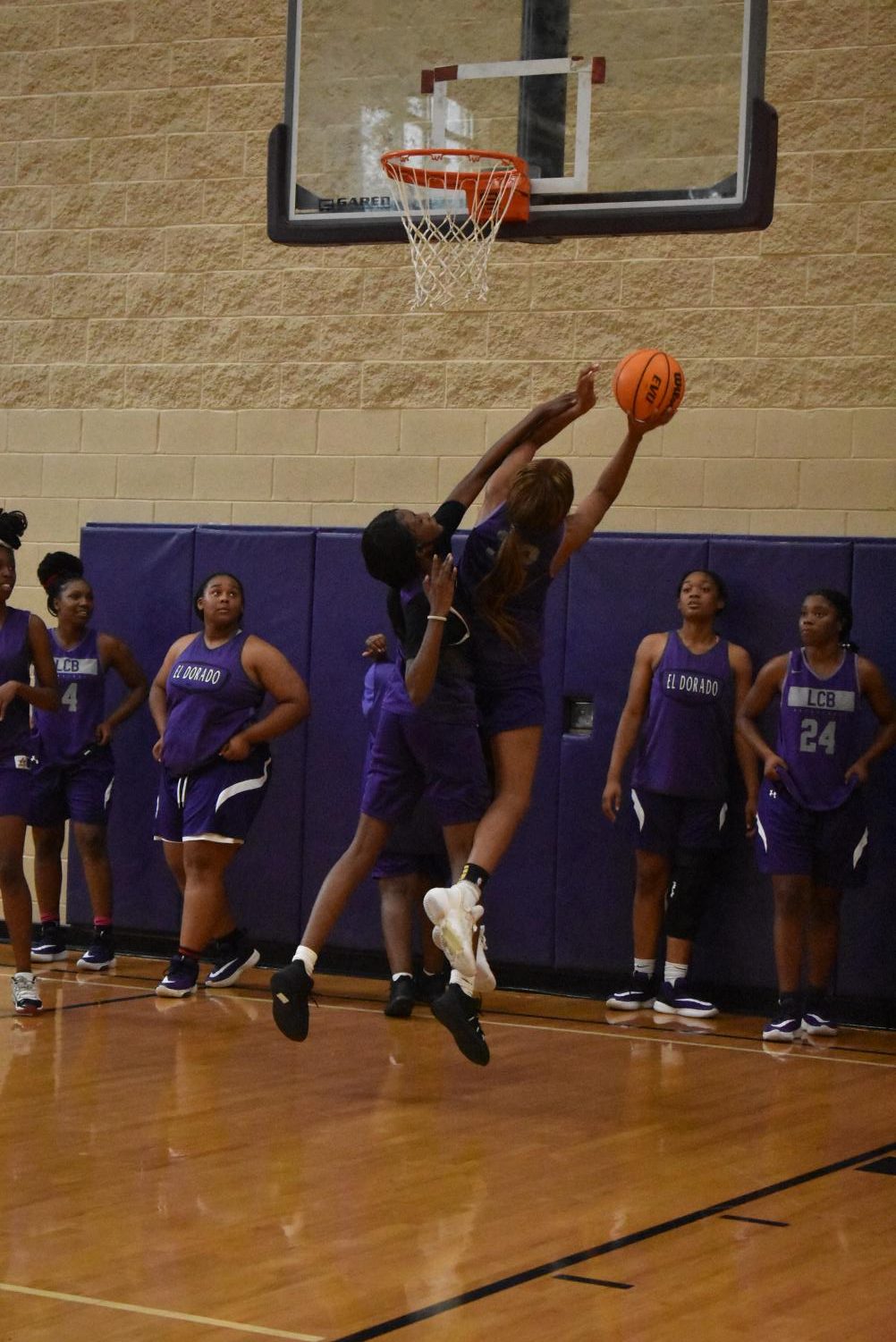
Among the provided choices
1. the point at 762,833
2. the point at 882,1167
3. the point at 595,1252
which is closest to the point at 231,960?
the point at 762,833

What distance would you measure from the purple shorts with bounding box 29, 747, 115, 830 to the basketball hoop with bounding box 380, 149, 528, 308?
9.95ft

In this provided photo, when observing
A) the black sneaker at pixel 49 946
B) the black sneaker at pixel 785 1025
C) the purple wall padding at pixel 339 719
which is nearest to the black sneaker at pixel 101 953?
the black sneaker at pixel 49 946

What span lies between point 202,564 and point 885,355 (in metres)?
3.27

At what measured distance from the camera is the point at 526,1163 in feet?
16.5

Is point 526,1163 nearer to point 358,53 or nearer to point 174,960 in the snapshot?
point 174,960

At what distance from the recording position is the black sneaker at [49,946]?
866cm

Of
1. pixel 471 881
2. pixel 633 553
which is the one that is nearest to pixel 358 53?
pixel 633 553

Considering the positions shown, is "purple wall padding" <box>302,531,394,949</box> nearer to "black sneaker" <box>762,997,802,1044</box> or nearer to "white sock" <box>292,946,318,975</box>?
"black sneaker" <box>762,997,802,1044</box>

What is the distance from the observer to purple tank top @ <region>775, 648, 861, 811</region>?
288 inches

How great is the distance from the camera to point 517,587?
5.65 metres

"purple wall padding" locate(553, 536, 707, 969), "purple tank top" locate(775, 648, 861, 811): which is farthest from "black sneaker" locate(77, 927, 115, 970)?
"purple tank top" locate(775, 648, 861, 811)

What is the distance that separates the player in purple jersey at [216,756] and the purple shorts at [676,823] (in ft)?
4.98

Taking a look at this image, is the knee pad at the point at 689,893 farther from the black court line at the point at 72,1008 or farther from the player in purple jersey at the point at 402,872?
the black court line at the point at 72,1008

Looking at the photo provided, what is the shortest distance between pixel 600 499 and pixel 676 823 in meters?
2.32
